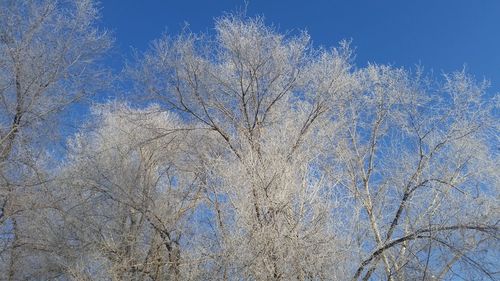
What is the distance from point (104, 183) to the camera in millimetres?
11570

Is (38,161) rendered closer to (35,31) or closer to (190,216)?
(35,31)

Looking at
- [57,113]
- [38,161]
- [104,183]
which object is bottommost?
[38,161]

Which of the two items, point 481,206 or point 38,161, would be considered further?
point 481,206

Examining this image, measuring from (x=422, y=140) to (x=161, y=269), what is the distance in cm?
603

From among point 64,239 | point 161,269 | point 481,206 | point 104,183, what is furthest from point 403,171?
Answer: point 64,239

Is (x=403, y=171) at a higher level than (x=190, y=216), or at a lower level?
higher

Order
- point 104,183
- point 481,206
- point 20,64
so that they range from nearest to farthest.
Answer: point 20,64 < point 481,206 < point 104,183

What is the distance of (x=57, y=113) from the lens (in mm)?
8656

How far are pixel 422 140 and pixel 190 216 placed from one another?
516 centimetres

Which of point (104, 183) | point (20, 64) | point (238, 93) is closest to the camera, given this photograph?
point (20, 64)

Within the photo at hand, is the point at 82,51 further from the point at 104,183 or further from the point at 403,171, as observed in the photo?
the point at 403,171

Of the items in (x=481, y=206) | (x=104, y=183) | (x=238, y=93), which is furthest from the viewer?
(x=104, y=183)

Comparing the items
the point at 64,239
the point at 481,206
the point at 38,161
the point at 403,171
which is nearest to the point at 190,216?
the point at 64,239

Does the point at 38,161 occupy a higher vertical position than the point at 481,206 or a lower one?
lower
